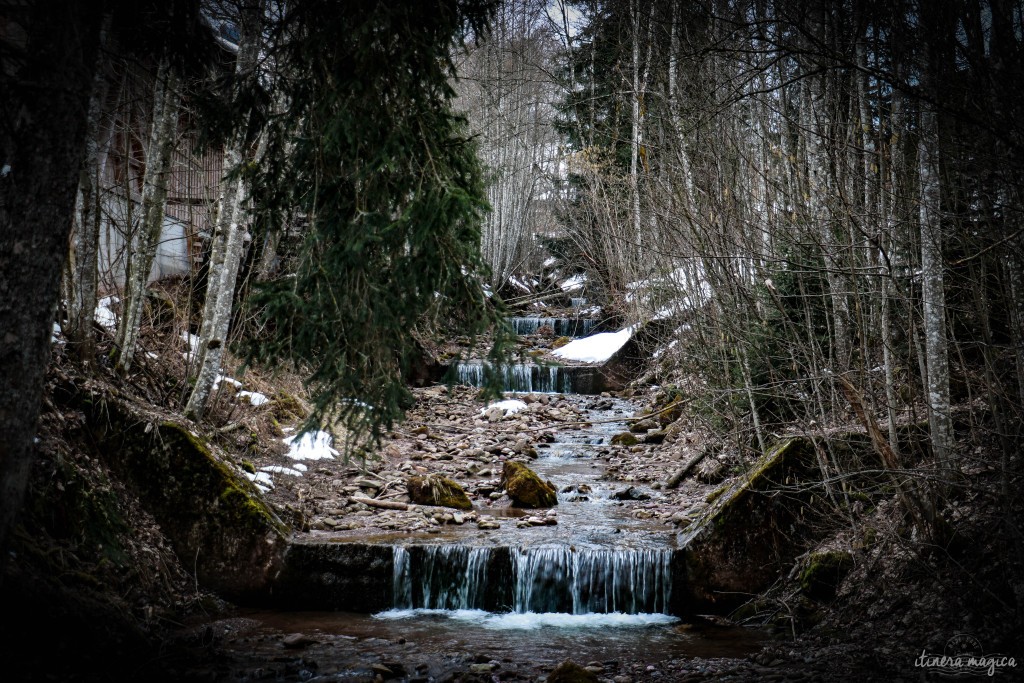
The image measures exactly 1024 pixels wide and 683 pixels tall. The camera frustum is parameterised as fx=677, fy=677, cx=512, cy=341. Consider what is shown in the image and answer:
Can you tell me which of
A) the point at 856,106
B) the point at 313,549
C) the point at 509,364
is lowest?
the point at 313,549

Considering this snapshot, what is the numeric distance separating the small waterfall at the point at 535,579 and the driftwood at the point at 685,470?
9.61 feet

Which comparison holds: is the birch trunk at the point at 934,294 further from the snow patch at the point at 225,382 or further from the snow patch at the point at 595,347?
the snow patch at the point at 595,347

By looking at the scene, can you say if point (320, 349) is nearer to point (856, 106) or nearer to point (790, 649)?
point (790, 649)

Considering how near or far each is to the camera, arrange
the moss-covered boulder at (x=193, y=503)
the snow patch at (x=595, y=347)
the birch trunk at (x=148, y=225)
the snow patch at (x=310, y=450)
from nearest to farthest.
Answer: the moss-covered boulder at (x=193, y=503), the birch trunk at (x=148, y=225), the snow patch at (x=310, y=450), the snow patch at (x=595, y=347)

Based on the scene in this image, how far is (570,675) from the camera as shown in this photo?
486 centimetres

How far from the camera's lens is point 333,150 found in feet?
14.9

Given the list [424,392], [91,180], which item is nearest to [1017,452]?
[91,180]

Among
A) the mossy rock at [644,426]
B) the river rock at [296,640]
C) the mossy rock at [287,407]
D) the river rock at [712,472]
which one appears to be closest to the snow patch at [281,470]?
the mossy rock at [287,407]

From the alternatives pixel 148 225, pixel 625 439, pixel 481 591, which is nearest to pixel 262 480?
pixel 481 591

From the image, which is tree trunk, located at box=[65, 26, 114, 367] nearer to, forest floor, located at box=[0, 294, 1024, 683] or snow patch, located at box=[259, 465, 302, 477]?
forest floor, located at box=[0, 294, 1024, 683]

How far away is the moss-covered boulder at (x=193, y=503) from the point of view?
6.75m

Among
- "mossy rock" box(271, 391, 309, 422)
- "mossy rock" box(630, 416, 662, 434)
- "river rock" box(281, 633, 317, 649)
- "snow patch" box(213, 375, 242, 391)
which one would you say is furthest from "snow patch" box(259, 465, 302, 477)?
"mossy rock" box(630, 416, 662, 434)

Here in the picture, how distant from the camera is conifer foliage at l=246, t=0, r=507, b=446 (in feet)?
14.7

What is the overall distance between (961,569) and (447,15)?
5.45 metres
